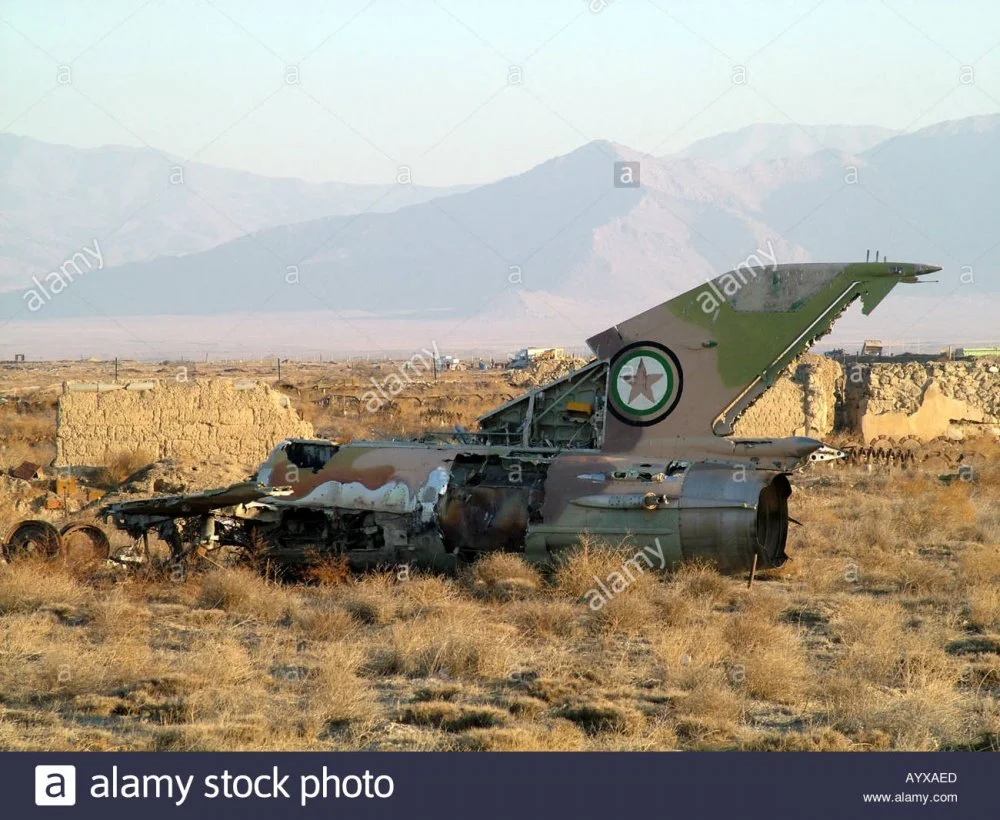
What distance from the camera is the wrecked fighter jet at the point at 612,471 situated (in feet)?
46.2

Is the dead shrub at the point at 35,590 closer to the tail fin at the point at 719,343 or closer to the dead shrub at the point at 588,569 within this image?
the dead shrub at the point at 588,569

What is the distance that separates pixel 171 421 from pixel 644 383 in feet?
51.4

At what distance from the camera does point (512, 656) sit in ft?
38.2

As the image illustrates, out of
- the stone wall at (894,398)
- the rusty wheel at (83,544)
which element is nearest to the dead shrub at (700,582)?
the rusty wheel at (83,544)

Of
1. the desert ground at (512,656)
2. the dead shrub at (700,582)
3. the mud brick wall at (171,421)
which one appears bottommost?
the desert ground at (512,656)

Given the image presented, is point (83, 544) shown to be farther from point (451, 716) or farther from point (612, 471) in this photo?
point (451, 716)

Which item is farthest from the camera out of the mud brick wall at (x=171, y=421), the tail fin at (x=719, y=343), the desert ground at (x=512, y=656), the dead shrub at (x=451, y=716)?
the mud brick wall at (x=171, y=421)

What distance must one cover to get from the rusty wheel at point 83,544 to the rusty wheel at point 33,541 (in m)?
0.10

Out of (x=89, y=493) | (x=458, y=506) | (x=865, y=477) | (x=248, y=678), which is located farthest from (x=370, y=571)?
(x=865, y=477)

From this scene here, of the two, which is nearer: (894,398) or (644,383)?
(644,383)

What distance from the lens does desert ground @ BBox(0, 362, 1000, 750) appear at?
9.40m

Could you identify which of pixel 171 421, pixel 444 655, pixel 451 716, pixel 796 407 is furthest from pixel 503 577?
pixel 796 407

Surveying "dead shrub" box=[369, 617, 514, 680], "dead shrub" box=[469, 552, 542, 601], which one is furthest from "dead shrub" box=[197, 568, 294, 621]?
"dead shrub" box=[469, 552, 542, 601]

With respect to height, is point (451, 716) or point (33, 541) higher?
point (33, 541)
